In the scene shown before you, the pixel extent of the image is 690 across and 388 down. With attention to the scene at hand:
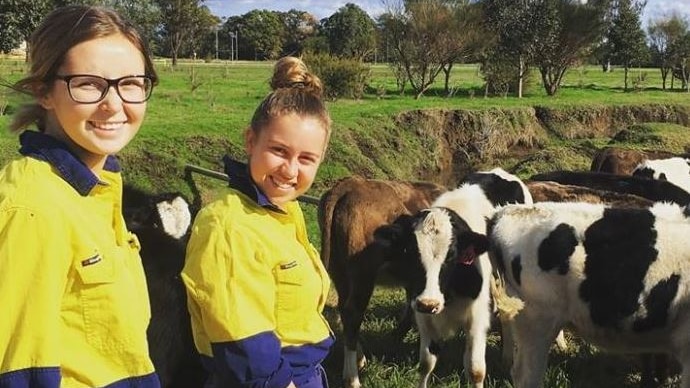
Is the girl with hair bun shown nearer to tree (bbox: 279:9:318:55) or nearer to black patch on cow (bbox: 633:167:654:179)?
black patch on cow (bbox: 633:167:654:179)

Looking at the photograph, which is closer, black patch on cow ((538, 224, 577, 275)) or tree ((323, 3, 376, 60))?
black patch on cow ((538, 224, 577, 275))

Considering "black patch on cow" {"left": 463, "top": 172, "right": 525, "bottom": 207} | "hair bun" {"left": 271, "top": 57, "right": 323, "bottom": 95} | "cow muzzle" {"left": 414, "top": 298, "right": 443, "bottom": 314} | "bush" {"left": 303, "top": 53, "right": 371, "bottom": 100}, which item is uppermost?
"bush" {"left": 303, "top": 53, "right": 371, "bottom": 100}

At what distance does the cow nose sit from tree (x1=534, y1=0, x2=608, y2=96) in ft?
85.2

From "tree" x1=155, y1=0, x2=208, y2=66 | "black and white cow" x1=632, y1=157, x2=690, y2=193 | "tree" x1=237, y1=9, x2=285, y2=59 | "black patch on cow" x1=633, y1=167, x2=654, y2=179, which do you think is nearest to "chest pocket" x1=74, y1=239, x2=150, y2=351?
"black and white cow" x1=632, y1=157, x2=690, y2=193

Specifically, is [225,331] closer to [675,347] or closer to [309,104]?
[309,104]

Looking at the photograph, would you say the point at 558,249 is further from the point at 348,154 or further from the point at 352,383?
the point at 348,154

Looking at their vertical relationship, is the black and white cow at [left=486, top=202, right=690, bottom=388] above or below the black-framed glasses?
below

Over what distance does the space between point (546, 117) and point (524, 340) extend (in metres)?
17.0

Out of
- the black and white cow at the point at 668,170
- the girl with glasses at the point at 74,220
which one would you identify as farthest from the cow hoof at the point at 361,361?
the black and white cow at the point at 668,170

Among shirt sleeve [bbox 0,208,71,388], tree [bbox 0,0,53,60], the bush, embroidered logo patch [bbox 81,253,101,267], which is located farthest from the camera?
the bush

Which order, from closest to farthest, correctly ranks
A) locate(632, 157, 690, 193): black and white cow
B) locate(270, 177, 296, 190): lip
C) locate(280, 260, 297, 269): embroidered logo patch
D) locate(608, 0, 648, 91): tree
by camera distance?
locate(280, 260, 297, 269): embroidered logo patch, locate(270, 177, 296, 190): lip, locate(632, 157, 690, 193): black and white cow, locate(608, 0, 648, 91): tree

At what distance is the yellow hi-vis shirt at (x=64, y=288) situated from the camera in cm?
148

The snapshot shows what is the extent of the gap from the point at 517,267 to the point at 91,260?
3335 millimetres

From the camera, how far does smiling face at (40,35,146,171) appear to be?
169 centimetres
